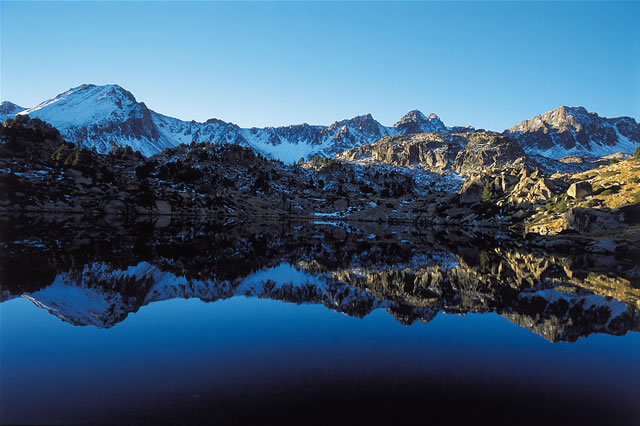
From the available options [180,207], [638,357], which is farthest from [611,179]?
[180,207]

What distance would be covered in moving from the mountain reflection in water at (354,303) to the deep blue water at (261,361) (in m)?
0.10

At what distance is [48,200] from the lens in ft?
286

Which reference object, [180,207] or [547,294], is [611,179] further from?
[180,207]

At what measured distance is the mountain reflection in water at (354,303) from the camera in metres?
9.93

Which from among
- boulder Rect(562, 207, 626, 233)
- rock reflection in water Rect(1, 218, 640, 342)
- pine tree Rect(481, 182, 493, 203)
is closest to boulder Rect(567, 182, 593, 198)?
boulder Rect(562, 207, 626, 233)

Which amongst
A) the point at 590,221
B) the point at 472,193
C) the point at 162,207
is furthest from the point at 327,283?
the point at 472,193

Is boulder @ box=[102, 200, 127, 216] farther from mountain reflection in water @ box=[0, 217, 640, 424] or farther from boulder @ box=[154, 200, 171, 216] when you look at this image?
mountain reflection in water @ box=[0, 217, 640, 424]

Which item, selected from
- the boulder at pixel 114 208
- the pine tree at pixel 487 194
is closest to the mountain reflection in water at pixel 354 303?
the boulder at pixel 114 208

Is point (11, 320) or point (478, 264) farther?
point (478, 264)

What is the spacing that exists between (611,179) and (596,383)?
108847 millimetres

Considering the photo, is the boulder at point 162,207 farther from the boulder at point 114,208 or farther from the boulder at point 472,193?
the boulder at point 472,193

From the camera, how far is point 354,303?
20.3 metres

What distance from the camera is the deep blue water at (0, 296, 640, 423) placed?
9.31 m

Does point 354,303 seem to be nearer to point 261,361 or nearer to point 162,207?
point 261,361
